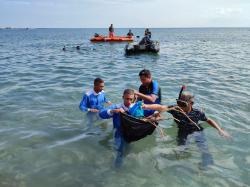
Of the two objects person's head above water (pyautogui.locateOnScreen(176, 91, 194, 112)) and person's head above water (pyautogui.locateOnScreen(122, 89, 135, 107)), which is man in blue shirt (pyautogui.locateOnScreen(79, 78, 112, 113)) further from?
person's head above water (pyautogui.locateOnScreen(176, 91, 194, 112))

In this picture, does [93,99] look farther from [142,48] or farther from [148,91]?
[142,48]

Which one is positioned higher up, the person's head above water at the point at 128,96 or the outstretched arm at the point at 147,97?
the person's head above water at the point at 128,96

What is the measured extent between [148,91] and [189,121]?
1.41 metres

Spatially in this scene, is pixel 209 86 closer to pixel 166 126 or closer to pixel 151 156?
pixel 166 126

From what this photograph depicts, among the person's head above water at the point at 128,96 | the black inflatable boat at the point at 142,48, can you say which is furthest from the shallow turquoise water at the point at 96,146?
the black inflatable boat at the point at 142,48

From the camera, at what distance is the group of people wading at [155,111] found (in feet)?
22.8

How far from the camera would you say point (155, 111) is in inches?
302

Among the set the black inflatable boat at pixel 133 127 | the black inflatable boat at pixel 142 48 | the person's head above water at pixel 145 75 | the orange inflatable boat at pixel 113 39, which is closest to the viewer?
the black inflatable boat at pixel 133 127

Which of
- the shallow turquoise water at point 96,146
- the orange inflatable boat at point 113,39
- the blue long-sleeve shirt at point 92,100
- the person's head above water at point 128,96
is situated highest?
the person's head above water at point 128,96

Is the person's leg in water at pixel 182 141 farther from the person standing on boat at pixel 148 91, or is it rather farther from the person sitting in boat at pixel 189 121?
the person standing on boat at pixel 148 91

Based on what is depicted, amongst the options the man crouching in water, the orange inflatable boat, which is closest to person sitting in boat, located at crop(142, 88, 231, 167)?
the man crouching in water

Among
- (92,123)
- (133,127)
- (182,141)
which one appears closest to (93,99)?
(92,123)

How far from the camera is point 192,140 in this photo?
806cm

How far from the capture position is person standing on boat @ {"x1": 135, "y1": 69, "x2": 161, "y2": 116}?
8070mm
